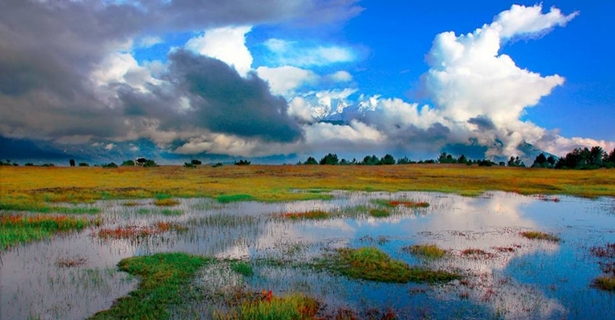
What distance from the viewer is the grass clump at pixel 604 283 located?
1391cm

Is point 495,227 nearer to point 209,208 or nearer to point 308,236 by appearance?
point 308,236

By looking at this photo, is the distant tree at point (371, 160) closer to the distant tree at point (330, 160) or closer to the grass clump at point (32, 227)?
the distant tree at point (330, 160)

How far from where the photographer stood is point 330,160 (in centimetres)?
15262

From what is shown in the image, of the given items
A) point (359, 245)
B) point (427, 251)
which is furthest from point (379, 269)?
point (359, 245)

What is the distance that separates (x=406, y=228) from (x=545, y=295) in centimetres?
1188

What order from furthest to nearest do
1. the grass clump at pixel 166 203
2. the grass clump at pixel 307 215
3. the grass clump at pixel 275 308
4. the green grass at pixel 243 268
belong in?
the grass clump at pixel 166 203
the grass clump at pixel 307 215
the green grass at pixel 243 268
the grass clump at pixel 275 308

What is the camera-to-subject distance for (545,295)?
1316cm

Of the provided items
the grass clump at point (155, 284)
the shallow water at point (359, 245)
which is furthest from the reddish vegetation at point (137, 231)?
the grass clump at point (155, 284)

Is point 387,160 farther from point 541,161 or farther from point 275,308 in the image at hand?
point 275,308

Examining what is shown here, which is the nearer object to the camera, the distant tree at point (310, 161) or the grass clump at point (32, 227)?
the grass clump at point (32, 227)

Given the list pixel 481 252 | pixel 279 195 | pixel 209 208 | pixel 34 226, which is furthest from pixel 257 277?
pixel 279 195

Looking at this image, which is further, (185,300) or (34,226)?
(34,226)

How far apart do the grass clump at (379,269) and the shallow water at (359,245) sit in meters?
0.62

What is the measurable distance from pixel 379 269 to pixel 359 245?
4.44 m
